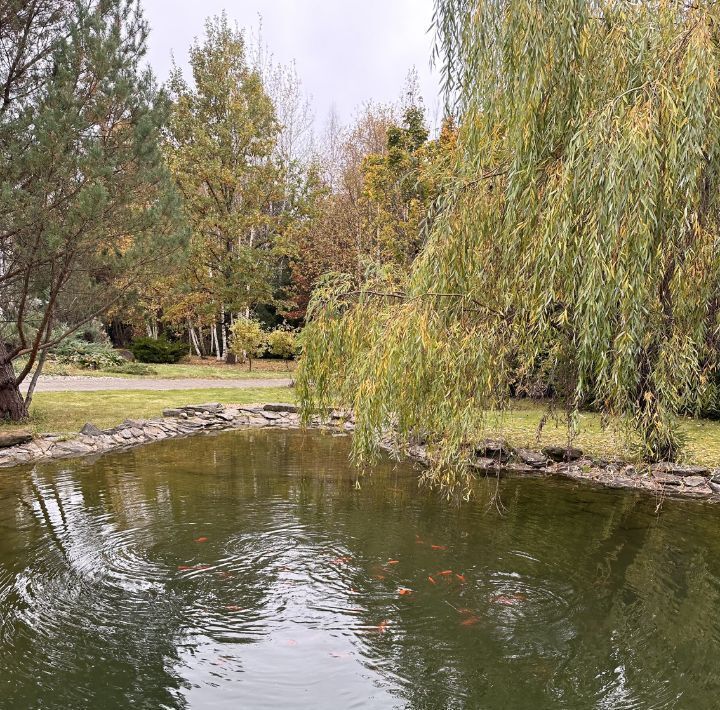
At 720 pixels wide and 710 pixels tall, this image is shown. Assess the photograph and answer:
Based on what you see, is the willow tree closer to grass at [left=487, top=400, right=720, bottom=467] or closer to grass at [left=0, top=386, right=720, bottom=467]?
grass at [left=0, top=386, right=720, bottom=467]

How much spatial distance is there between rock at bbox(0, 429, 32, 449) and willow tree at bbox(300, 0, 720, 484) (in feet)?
18.6

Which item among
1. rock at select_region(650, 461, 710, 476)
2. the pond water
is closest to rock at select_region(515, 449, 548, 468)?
the pond water

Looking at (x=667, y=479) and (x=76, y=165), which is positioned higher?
(x=76, y=165)

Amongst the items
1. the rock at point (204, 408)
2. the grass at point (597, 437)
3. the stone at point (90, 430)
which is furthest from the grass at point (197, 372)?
the grass at point (597, 437)

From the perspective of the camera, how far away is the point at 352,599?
4289mm

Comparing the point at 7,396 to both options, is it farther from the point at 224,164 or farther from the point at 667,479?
the point at 224,164

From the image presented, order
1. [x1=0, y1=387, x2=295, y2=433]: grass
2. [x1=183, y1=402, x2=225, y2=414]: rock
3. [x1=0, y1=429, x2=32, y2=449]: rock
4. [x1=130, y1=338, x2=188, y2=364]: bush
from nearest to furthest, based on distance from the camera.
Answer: [x1=0, y1=429, x2=32, y2=449]: rock, [x1=0, y1=387, x2=295, y2=433]: grass, [x1=183, y1=402, x2=225, y2=414]: rock, [x1=130, y1=338, x2=188, y2=364]: bush

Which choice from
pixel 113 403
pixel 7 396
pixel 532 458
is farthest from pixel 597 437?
pixel 7 396

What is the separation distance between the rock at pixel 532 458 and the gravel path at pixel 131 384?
891 cm

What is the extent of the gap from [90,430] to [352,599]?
22.2 ft

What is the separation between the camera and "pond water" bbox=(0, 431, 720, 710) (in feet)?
10.9

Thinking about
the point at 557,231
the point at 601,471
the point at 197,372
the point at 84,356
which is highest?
the point at 557,231

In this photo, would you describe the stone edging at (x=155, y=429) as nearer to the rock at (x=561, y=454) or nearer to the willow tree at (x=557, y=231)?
the willow tree at (x=557, y=231)

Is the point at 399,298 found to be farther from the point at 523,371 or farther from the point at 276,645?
the point at 276,645
